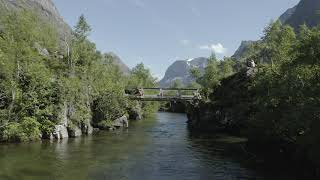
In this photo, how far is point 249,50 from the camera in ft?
378

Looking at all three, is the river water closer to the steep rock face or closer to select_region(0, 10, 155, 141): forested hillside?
select_region(0, 10, 155, 141): forested hillside

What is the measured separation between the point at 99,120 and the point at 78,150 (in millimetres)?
28935

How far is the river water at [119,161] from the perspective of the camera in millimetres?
32812

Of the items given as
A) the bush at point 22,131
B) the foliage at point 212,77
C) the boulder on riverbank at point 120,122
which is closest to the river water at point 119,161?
the bush at point 22,131

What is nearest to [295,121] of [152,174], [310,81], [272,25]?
[310,81]

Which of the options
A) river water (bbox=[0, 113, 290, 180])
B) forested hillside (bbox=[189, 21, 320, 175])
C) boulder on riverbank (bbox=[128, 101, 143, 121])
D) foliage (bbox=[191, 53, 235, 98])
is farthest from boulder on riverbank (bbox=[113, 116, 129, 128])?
boulder on riverbank (bbox=[128, 101, 143, 121])

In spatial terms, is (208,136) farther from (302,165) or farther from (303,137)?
(303,137)

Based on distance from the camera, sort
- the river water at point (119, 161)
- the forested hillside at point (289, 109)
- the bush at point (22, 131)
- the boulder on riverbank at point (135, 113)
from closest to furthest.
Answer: the forested hillside at point (289, 109), the river water at point (119, 161), the bush at point (22, 131), the boulder on riverbank at point (135, 113)

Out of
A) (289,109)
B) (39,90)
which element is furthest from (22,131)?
(289,109)

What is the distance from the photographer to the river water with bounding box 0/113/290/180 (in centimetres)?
3281

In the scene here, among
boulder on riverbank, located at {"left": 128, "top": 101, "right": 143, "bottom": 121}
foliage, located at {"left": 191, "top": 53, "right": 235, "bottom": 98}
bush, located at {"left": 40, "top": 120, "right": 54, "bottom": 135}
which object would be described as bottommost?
bush, located at {"left": 40, "top": 120, "right": 54, "bottom": 135}

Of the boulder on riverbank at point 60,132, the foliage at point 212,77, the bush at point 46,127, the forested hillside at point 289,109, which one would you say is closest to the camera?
the forested hillside at point 289,109

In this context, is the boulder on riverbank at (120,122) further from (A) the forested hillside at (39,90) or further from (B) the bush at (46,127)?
(B) the bush at (46,127)

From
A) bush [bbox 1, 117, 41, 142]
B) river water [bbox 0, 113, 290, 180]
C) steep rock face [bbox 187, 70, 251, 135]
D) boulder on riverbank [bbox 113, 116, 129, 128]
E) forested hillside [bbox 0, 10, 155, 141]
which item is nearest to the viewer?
river water [bbox 0, 113, 290, 180]
